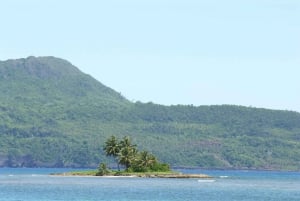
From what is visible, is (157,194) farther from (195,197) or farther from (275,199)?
(275,199)

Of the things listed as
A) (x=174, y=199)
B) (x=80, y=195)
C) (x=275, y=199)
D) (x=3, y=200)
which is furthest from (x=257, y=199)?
(x=3, y=200)

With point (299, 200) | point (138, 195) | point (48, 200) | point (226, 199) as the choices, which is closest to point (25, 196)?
point (48, 200)

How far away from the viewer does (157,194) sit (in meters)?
199

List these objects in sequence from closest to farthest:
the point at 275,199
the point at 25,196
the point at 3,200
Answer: the point at 3,200 < the point at 25,196 < the point at 275,199

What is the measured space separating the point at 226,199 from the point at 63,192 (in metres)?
34.8

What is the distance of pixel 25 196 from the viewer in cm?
18275

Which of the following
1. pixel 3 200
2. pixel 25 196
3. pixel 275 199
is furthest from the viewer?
pixel 275 199

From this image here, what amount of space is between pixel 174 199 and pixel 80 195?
748 inches

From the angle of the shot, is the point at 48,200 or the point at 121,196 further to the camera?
the point at 121,196

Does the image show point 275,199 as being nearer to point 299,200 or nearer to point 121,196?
point 299,200

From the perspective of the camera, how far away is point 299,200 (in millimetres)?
192125

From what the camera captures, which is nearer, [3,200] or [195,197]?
[3,200]

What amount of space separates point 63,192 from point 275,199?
44.3m

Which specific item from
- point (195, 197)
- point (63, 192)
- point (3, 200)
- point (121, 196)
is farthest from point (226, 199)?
point (3, 200)
